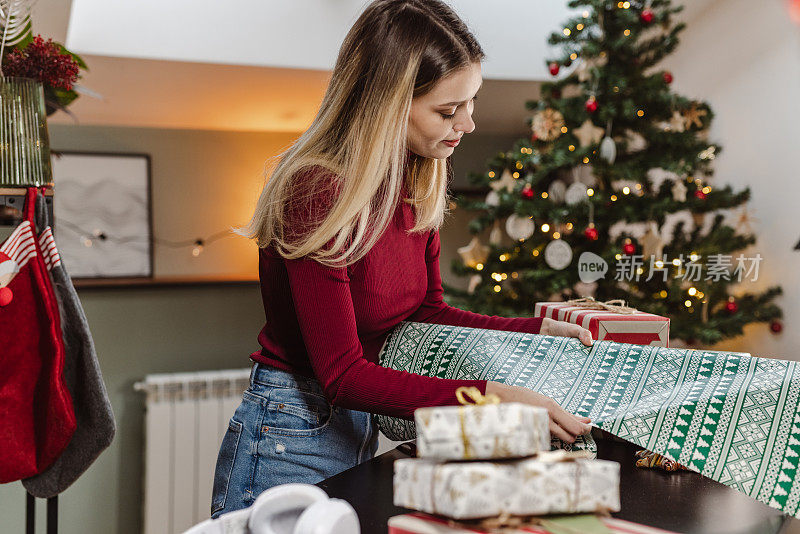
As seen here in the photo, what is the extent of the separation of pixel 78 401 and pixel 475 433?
1448 mm

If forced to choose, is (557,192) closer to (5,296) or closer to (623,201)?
(623,201)

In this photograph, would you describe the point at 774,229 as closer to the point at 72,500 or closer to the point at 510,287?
the point at 510,287

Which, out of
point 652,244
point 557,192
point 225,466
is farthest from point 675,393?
point 557,192

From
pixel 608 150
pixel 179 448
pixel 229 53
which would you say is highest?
pixel 229 53

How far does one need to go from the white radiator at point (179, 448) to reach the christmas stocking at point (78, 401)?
1.25m

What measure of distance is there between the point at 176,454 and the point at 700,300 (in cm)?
221

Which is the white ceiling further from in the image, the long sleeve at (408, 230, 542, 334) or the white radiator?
the long sleeve at (408, 230, 542, 334)

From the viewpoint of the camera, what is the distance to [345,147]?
1059 mm

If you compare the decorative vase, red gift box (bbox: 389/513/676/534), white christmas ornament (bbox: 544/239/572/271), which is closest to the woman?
red gift box (bbox: 389/513/676/534)

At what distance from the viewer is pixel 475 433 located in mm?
588

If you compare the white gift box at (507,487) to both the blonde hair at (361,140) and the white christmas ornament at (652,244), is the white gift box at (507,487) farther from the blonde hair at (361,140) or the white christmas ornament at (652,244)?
the white christmas ornament at (652,244)

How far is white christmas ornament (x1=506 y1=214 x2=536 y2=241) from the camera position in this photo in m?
2.58

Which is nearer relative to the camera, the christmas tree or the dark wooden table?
the dark wooden table

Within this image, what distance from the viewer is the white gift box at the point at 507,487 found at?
574 millimetres
